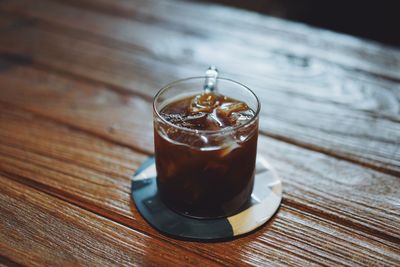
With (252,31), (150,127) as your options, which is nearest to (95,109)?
(150,127)

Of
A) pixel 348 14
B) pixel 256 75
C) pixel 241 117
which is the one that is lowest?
pixel 348 14

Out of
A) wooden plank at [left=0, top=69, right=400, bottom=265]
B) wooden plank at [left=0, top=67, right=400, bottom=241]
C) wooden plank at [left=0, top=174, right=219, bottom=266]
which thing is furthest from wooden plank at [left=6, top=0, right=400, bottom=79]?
wooden plank at [left=0, top=174, right=219, bottom=266]

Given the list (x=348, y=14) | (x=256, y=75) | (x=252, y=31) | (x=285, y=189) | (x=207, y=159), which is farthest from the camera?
(x=348, y=14)

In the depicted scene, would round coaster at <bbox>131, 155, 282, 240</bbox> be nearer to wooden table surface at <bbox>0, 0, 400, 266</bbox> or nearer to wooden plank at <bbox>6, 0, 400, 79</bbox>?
wooden table surface at <bbox>0, 0, 400, 266</bbox>

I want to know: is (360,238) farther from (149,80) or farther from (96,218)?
(149,80)

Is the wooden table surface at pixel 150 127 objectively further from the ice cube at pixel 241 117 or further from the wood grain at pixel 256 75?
the ice cube at pixel 241 117

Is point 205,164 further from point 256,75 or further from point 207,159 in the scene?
point 256,75

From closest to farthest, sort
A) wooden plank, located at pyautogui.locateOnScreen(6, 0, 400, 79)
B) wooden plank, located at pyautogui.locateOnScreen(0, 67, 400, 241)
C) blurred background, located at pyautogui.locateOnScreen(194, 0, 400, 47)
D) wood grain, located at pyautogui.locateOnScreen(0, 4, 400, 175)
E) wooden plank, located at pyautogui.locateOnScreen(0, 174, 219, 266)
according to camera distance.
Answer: wooden plank, located at pyautogui.locateOnScreen(0, 174, 219, 266) < wooden plank, located at pyautogui.locateOnScreen(0, 67, 400, 241) < wood grain, located at pyautogui.locateOnScreen(0, 4, 400, 175) < wooden plank, located at pyautogui.locateOnScreen(6, 0, 400, 79) < blurred background, located at pyautogui.locateOnScreen(194, 0, 400, 47)
